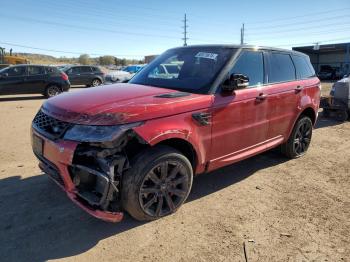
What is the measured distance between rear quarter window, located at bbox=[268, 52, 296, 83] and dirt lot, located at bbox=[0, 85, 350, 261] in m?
1.51

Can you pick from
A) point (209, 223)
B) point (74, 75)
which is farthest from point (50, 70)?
point (209, 223)

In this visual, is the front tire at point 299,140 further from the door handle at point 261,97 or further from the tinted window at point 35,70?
the tinted window at point 35,70

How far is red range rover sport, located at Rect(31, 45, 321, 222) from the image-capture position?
3.35 m

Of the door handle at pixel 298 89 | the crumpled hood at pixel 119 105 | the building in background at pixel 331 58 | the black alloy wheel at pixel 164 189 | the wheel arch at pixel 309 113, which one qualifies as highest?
the building in background at pixel 331 58

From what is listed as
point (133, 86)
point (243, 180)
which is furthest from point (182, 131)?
point (243, 180)

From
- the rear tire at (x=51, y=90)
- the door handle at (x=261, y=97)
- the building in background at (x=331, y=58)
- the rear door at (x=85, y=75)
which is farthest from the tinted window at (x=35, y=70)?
the building in background at (x=331, y=58)

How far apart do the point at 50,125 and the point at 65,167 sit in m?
0.57

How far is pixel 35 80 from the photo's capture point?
623 inches

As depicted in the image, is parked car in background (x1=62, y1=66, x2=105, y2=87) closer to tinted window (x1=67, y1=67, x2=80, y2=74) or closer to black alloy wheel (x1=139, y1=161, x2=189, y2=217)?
tinted window (x1=67, y1=67, x2=80, y2=74)

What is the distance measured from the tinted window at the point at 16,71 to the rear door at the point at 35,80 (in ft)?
0.79

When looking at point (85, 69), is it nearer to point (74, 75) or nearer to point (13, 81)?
point (74, 75)

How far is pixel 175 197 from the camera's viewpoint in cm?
397

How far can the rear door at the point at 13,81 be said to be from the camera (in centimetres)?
Answer: 1520

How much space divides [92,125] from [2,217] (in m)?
1.65
